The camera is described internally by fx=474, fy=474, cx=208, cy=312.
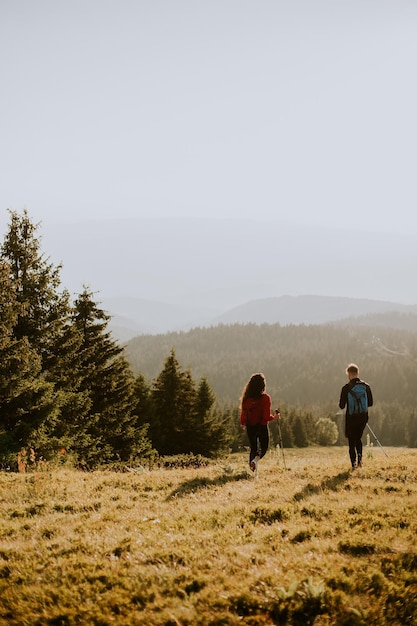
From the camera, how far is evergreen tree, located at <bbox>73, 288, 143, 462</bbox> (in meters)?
30.9

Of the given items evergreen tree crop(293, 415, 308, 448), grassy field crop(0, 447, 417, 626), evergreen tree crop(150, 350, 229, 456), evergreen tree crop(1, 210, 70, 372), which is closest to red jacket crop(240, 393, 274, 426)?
grassy field crop(0, 447, 417, 626)

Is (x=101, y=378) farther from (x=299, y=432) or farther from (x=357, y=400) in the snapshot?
(x=299, y=432)

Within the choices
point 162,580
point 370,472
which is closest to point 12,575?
point 162,580

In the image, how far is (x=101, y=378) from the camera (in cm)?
3203

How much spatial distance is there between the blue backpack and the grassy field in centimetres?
204

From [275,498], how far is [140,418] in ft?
114

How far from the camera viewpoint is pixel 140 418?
44406mm

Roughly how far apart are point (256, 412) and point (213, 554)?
22.5ft

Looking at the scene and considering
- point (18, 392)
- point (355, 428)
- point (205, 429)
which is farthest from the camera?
point (205, 429)

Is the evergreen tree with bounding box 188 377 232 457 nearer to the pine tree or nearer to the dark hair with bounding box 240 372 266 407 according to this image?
the pine tree

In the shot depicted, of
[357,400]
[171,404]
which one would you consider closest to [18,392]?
[357,400]

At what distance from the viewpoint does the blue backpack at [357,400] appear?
13.8 metres

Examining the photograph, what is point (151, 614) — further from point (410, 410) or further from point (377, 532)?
point (410, 410)

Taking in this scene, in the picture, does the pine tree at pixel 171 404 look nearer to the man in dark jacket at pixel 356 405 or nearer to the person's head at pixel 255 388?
the person's head at pixel 255 388
